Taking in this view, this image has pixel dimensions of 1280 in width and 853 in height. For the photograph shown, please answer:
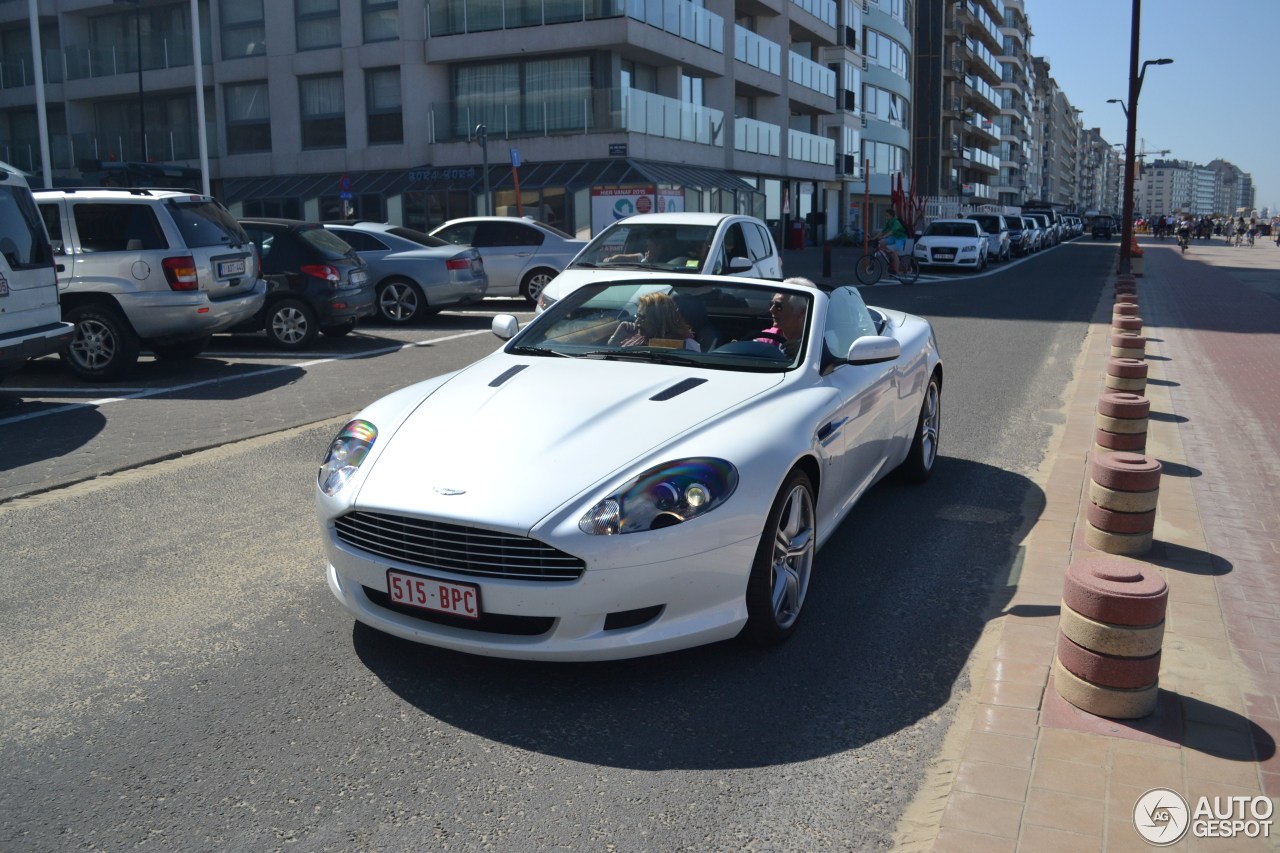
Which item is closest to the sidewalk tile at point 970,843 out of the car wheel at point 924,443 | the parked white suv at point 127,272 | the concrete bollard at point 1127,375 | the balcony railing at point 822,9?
the car wheel at point 924,443

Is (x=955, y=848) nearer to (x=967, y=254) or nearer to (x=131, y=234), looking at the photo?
(x=131, y=234)

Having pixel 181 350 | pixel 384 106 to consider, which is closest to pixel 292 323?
pixel 181 350

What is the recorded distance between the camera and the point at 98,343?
11.0 meters

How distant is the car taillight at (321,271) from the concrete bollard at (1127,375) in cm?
908

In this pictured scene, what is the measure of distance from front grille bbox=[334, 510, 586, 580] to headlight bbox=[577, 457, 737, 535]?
169mm

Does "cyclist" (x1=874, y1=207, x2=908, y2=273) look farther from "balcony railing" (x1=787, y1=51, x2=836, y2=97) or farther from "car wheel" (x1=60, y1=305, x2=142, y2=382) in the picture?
"balcony railing" (x1=787, y1=51, x2=836, y2=97)

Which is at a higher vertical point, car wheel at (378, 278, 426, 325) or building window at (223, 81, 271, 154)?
building window at (223, 81, 271, 154)

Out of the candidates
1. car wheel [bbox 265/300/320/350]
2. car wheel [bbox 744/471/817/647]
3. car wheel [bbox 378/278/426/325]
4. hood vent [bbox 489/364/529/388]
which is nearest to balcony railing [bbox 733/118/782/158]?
car wheel [bbox 378/278/426/325]

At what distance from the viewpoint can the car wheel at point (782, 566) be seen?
4059 millimetres

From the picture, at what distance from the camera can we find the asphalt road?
3100 millimetres

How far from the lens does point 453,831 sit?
3023 millimetres

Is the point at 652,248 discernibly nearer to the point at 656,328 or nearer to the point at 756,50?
the point at 656,328

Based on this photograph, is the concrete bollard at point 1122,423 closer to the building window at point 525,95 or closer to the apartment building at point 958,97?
the building window at point 525,95

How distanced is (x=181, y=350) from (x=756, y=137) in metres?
32.8
